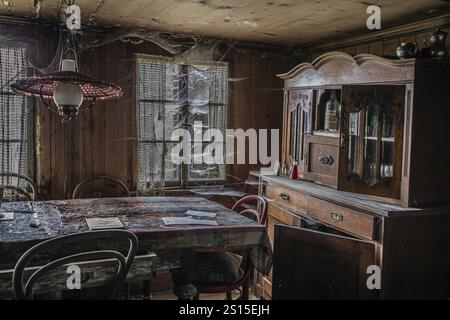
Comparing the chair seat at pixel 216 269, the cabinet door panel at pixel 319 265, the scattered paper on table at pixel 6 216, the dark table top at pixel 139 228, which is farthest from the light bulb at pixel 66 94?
the cabinet door panel at pixel 319 265

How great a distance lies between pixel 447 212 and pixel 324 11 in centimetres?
148

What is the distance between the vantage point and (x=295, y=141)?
140 inches

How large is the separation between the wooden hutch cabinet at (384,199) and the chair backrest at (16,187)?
192 centimetres

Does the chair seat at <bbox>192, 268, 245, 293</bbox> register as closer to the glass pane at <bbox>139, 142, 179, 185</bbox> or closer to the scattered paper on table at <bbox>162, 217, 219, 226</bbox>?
the scattered paper on table at <bbox>162, 217, 219, 226</bbox>

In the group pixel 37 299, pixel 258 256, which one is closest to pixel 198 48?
pixel 258 256

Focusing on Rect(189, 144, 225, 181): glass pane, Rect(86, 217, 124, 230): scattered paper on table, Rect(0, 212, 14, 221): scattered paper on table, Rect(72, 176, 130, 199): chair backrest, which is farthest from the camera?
Rect(189, 144, 225, 181): glass pane

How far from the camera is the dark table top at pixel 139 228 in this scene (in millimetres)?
2092

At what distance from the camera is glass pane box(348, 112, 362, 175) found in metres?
2.73

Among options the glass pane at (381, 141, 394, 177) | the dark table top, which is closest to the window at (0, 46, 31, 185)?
the dark table top

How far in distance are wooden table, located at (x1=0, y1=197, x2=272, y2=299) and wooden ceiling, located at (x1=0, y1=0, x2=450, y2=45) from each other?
1.35 meters

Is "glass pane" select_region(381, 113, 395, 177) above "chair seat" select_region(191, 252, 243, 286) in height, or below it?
above

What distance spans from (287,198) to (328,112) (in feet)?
2.34

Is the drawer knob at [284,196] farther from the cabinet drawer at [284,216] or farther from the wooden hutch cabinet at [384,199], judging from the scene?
the wooden hutch cabinet at [384,199]

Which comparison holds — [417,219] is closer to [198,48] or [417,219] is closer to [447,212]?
[447,212]
